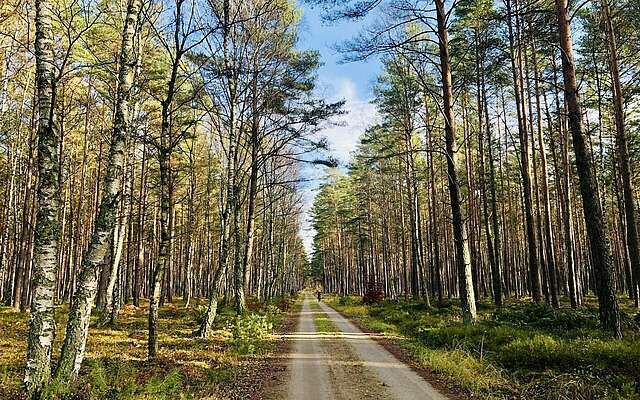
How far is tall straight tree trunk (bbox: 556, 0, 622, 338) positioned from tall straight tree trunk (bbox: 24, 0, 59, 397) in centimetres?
965

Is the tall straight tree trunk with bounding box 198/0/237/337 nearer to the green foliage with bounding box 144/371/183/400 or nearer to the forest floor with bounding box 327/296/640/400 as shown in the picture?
the forest floor with bounding box 327/296/640/400

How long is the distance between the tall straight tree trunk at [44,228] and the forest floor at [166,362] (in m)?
0.56

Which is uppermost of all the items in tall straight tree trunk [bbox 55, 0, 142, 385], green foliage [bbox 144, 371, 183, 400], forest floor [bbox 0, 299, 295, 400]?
tall straight tree trunk [bbox 55, 0, 142, 385]

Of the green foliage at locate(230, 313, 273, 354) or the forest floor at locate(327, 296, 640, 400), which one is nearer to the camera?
the forest floor at locate(327, 296, 640, 400)

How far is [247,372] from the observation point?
883cm

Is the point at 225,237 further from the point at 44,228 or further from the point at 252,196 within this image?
the point at 44,228

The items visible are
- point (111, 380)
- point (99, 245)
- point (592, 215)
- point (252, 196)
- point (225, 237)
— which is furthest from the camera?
point (252, 196)

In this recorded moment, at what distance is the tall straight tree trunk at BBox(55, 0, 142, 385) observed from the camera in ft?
19.4

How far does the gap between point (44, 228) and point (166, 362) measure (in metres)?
4.65

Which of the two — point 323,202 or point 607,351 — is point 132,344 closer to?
point 607,351

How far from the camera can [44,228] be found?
550 centimetres

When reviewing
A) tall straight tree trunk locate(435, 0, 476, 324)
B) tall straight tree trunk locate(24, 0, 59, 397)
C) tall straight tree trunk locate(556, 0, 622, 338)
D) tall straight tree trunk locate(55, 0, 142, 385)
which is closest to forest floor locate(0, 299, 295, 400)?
tall straight tree trunk locate(55, 0, 142, 385)

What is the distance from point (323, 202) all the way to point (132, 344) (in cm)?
4067

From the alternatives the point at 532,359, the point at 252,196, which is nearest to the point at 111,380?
the point at 532,359
